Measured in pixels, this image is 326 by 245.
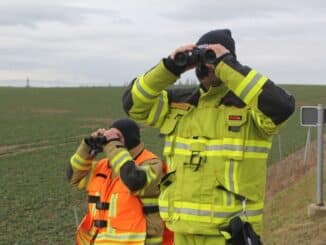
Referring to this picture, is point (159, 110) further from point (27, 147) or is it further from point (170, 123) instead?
point (27, 147)

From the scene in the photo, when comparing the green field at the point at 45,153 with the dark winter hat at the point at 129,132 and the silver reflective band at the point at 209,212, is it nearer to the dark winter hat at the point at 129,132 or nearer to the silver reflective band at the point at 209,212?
the dark winter hat at the point at 129,132

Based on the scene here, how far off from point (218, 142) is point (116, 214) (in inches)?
48.4

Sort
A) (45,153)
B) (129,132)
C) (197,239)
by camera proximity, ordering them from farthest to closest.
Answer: (45,153)
(129,132)
(197,239)

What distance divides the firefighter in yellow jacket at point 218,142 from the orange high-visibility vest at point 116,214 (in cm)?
72

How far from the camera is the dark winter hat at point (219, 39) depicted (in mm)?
4012

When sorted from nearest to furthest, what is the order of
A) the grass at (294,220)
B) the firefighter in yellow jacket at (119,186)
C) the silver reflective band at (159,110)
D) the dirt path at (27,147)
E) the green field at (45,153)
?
the silver reflective band at (159,110), the firefighter in yellow jacket at (119,186), the grass at (294,220), the green field at (45,153), the dirt path at (27,147)

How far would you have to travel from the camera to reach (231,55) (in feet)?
12.6

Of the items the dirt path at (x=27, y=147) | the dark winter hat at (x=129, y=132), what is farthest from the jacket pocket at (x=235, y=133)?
the dirt path at (x=27, y=147)

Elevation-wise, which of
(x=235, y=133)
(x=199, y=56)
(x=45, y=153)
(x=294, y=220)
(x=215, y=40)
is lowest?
(x=45, y=153)

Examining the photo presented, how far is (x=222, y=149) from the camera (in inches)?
153

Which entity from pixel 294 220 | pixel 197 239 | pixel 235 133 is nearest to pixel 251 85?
pixel 235 133

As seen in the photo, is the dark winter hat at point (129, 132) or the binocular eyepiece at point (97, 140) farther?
the dark winter hat at point (129, 132)

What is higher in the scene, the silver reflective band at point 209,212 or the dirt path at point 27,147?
the silver reflective band at point 209,212

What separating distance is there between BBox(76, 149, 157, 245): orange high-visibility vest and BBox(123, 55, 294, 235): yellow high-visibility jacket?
736 mm
